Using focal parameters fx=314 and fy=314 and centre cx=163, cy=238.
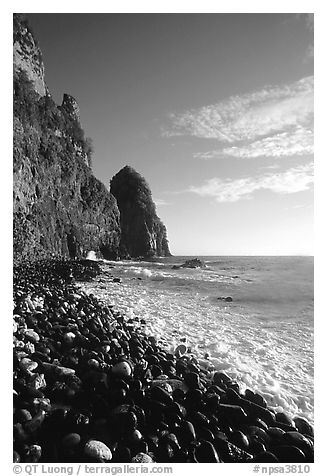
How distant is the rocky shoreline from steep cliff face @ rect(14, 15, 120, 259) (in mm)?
3637

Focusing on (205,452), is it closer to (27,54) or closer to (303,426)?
(303,426)

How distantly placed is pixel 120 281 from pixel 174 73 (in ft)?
15.0

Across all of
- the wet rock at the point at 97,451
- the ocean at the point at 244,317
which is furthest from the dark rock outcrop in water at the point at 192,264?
the wet rock at the point at 97,451

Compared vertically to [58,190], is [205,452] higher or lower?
lower

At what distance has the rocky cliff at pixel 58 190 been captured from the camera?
7266 mm

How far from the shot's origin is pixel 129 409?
3057 mm

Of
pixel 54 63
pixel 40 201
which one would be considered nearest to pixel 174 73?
pixel 54 63

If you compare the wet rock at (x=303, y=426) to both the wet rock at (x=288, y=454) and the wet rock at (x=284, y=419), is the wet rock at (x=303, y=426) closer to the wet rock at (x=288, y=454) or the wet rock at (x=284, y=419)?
the wet rock at (x=284, y=419)

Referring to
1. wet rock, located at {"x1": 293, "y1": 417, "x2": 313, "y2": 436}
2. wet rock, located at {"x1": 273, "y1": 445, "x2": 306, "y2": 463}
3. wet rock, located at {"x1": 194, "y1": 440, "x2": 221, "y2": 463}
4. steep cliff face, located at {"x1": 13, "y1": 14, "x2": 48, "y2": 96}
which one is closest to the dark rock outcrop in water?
steep cliff face, located at {"x1": 13, "y1": 14, "x2": 48, "y2": 96}

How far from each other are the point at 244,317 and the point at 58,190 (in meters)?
7.32

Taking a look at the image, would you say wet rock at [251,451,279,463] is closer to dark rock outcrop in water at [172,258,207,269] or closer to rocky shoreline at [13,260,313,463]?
rocky shoreline at [13,260,313,463]

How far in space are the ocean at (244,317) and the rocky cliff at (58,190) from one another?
1.57 meters

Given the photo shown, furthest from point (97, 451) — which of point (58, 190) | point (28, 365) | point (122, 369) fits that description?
point (58, 190)
